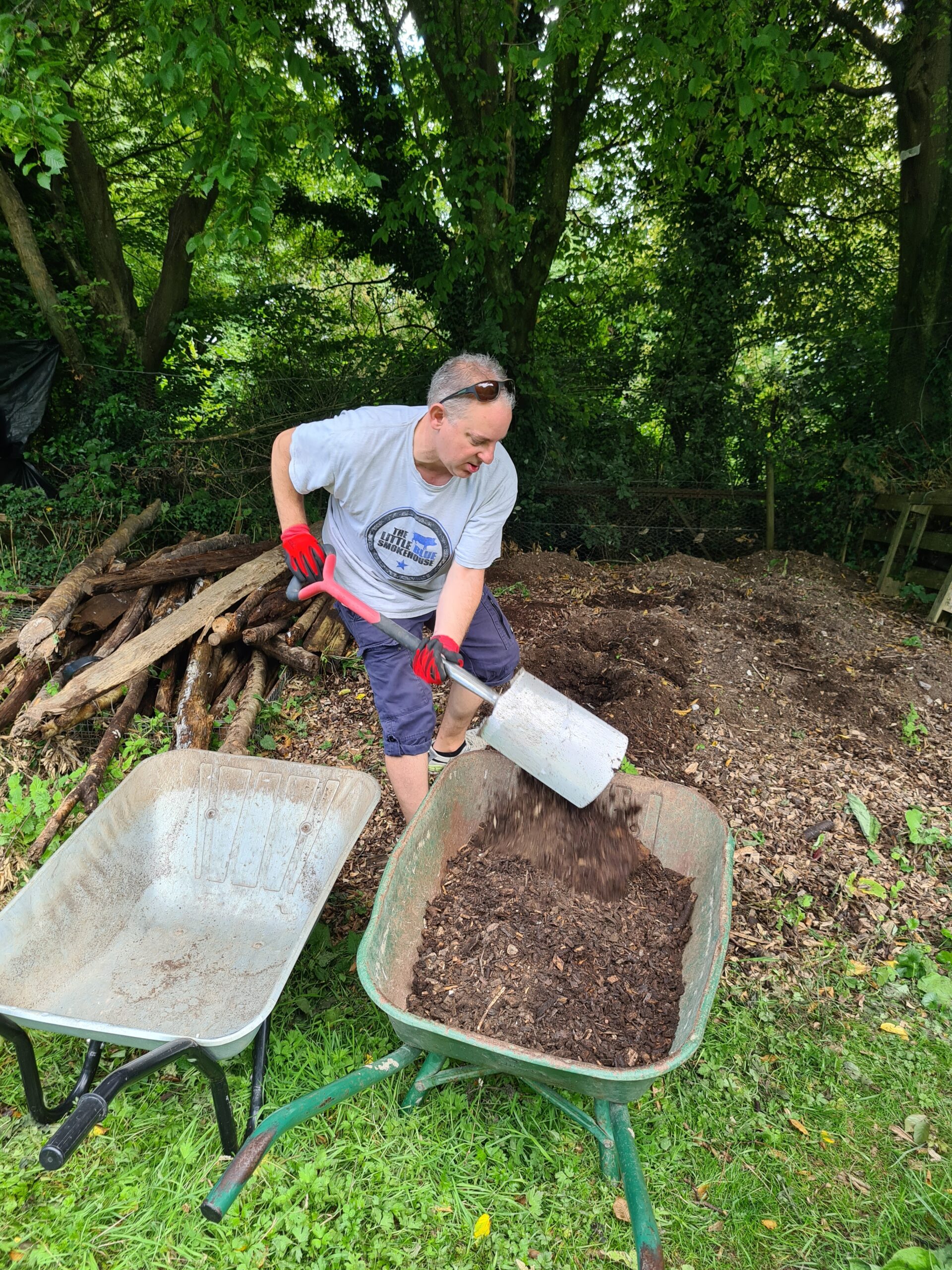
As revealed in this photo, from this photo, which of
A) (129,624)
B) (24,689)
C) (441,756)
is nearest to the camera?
(441,756)

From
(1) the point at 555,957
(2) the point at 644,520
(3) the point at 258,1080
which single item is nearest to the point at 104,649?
(3) the point at 258,1080

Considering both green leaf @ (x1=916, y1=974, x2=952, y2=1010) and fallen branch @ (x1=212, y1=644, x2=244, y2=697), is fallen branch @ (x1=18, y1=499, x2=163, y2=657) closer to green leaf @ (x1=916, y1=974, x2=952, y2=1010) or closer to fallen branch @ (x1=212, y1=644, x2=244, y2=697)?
fallen branch @ (x1=212, y1=644, x2=244, y2=697)

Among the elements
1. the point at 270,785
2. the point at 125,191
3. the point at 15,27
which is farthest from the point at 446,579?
the point at 125,191

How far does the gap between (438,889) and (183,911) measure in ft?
2.98

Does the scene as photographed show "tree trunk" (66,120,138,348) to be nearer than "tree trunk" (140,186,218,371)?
Yes

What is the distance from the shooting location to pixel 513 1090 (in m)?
2.19

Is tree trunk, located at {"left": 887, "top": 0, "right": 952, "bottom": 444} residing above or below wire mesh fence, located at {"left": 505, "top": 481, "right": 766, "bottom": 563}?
above

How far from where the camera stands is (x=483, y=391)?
2.10 metres

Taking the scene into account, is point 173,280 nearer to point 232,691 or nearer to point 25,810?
point 232,691

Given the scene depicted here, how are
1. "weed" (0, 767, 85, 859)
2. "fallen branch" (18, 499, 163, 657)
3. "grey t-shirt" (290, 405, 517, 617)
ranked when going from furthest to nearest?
"fallen branch" (18, 499, 163, 657)
"weed" (0, 767, 85, 859)
"grey t-shirt" (290, 405, 517, 617)

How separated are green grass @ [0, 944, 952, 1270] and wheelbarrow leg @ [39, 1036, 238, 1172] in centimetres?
45

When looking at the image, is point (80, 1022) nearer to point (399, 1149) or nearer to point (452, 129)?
point (399, 1149)

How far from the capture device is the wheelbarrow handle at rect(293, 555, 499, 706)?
2.43 metres

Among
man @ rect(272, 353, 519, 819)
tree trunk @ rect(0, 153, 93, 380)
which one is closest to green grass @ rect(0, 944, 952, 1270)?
man @ rect(272, 353, 519, 819)
